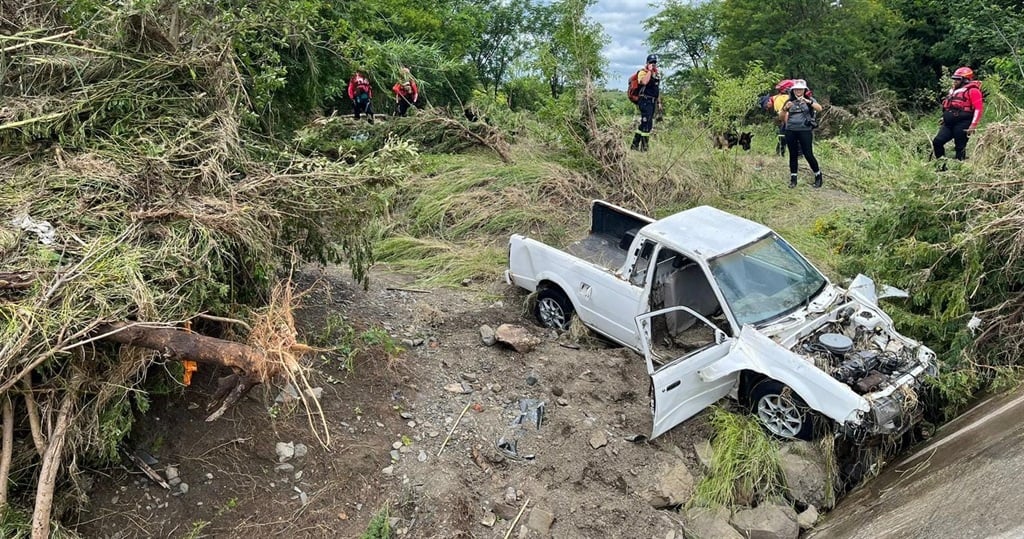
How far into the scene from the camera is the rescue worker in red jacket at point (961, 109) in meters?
8.88

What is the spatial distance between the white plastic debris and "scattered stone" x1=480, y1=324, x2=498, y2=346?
11.8 ft

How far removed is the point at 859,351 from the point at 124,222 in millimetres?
5324

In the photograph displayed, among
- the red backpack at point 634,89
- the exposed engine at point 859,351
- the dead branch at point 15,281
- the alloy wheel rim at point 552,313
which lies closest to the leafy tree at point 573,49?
the red backpack at point 634,89

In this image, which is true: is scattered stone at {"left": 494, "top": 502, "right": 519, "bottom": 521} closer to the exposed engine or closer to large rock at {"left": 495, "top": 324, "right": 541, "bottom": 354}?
large rock at {"left": 495, "top": 324, "right": 541, "bottom": 354}

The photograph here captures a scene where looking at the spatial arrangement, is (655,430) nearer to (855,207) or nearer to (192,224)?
(192,224)

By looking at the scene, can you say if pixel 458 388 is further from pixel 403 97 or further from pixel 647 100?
pixel 403 97

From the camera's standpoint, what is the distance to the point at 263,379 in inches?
139

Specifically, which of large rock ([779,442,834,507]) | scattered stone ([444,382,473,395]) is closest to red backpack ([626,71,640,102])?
scattered stone ([444,382,473,395])

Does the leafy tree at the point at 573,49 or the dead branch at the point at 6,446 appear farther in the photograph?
the leafy tree at the point at 573,49

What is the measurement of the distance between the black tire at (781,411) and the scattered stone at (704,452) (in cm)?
45

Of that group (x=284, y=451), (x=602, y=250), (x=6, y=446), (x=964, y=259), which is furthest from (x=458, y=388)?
(x=964, y=259)

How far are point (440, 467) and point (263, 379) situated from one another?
1.64 m

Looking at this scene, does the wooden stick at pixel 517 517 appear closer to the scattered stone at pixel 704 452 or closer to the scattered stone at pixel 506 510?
the scattered stone at pixel 506 510

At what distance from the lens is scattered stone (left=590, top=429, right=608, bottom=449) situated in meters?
4.96
